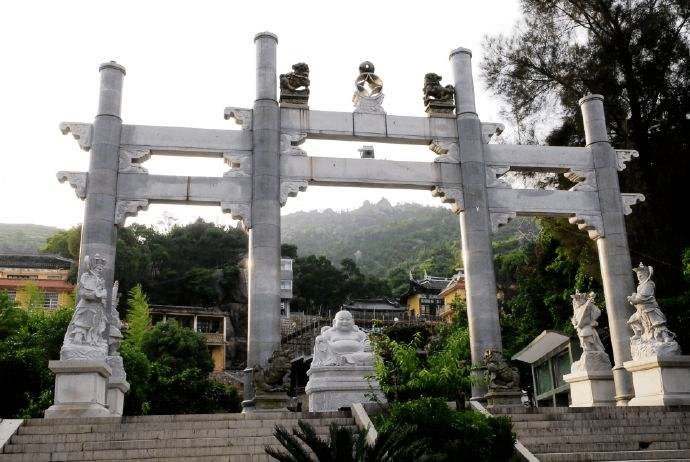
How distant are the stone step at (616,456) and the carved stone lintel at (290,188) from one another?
26.6ft

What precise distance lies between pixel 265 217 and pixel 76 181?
4.06m

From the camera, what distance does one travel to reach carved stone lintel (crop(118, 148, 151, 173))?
50.3 ft

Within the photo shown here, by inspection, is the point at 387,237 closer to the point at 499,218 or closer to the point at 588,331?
the point at 499,218

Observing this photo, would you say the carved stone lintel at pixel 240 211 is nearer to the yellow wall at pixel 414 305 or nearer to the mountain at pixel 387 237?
the yellow wall at pixel 414 305

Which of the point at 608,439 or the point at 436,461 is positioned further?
the point at 608,439

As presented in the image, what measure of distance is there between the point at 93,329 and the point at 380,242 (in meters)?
83.2

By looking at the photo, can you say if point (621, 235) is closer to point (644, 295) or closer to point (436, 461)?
point (644, 295)

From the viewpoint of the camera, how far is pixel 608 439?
10422mm

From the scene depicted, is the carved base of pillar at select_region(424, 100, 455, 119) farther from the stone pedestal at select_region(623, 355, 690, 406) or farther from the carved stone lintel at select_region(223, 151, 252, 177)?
the stone pedestal at select_region(623, 355, 690, 406)

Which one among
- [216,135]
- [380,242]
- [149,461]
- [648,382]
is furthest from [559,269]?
[380,242]

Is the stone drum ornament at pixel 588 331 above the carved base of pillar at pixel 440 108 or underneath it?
underneath

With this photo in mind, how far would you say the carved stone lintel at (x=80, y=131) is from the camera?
15328mm

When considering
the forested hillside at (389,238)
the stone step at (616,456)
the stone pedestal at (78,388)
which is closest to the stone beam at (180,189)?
the stone pedestal at (78,388)

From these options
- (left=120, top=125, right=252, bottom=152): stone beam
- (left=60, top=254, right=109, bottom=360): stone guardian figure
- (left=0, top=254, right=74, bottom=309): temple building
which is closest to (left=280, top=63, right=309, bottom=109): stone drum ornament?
(left=120, top=125, right=252, bottom=152): stone beam
